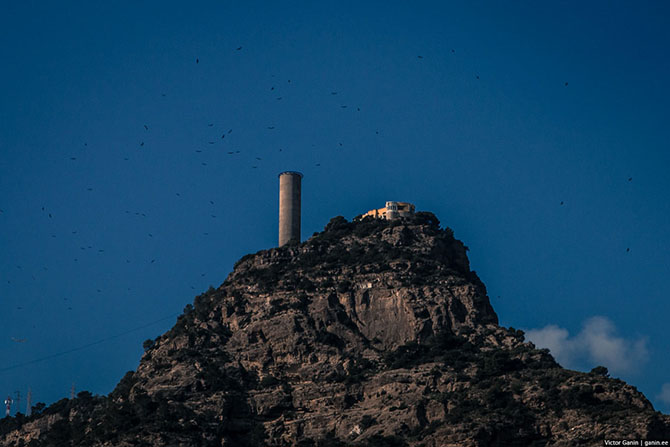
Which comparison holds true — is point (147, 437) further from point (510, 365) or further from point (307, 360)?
point (510, 365)

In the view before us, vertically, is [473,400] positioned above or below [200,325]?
below

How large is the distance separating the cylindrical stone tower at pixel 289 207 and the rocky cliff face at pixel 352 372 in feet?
12.0

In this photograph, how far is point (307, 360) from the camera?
427ft

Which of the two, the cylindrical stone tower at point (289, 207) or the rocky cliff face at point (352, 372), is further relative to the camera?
the cylindrical stone tower at point (289, 207)

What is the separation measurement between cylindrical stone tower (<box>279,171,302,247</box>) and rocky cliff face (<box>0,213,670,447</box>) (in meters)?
3.66

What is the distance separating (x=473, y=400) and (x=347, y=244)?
111 ft

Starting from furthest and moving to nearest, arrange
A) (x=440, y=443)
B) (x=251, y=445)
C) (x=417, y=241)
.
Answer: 1. (x=417, y=241)
2. (x=251, y=445)
3. (x=440, y=443)

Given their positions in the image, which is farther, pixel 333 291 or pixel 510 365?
pixel 333 291

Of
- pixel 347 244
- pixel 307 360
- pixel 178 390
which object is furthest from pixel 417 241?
pixel 178 390

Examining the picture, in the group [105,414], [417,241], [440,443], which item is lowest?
[440,443]

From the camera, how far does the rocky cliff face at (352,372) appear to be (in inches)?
4523

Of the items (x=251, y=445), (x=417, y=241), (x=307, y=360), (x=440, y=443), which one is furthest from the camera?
(x=417, y=241)

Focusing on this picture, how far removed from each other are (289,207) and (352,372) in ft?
95.3

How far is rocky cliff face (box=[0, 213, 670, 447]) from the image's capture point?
115 m
